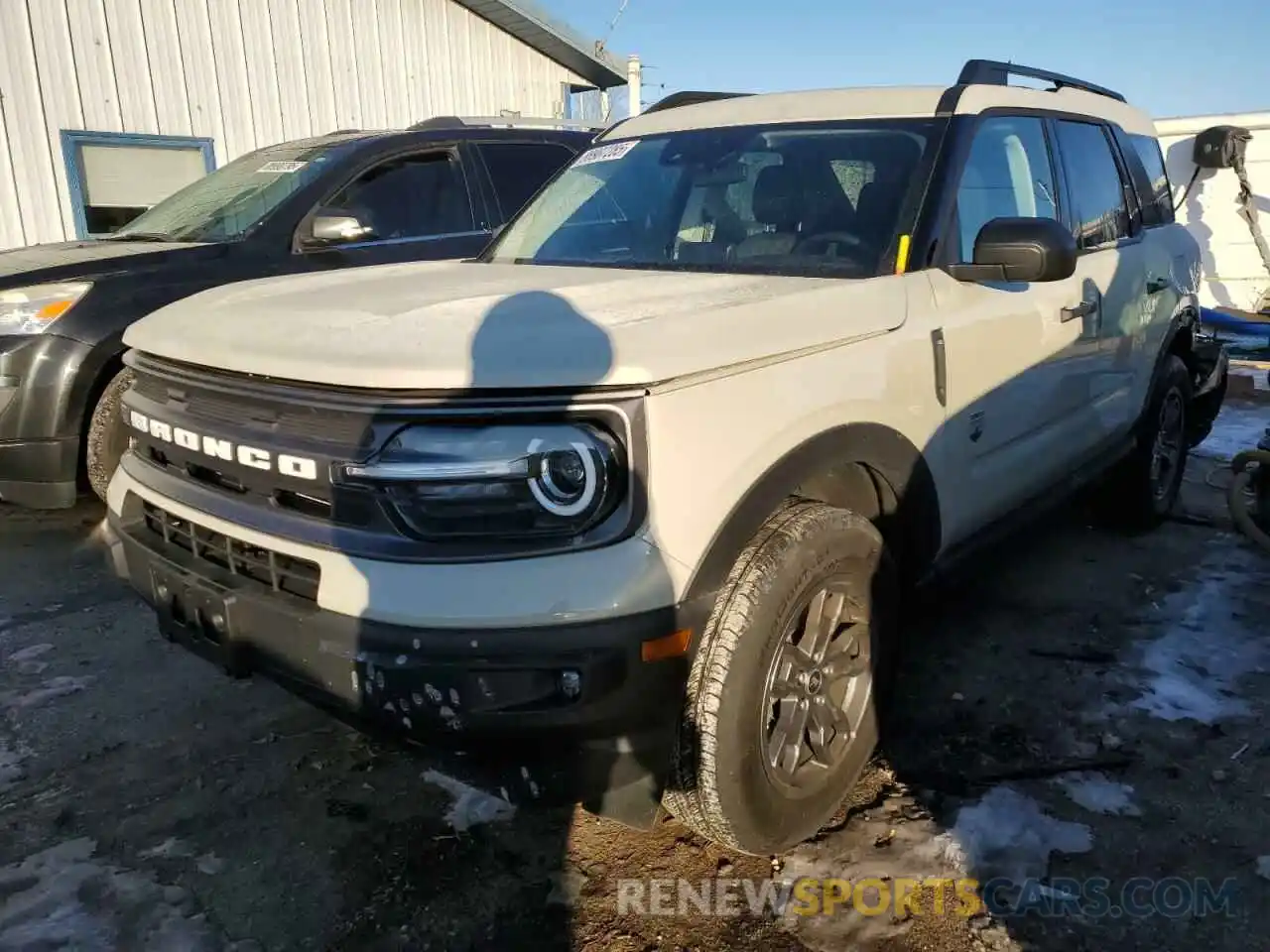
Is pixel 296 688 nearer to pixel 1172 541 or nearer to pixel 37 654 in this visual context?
pixel 37 654

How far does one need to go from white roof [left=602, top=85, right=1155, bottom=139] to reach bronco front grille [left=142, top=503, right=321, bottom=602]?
2.20 meters

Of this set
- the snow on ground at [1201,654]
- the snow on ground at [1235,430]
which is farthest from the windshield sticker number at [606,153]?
the snow on ground at [1235,430]

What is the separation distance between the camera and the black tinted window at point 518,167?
5777 millimetres

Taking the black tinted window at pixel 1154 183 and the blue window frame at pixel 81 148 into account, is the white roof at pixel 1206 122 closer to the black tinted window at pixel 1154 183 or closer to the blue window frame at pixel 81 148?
the black tinted window at pixel 1154 183

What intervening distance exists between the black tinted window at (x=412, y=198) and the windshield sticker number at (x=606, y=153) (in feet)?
5.31

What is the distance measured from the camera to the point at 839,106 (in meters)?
3.17

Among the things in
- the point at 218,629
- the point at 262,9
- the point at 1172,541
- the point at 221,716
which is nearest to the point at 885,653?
the point at 218,629

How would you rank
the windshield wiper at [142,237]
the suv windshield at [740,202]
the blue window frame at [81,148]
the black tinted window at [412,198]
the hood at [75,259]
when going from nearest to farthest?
1. the suv windshield at [740,202]
2. the hood at [75,259]
3. the windshield wiper at [142,237]
4. the black tinted window at [412,198]
5. the blue window frame at [81,148]

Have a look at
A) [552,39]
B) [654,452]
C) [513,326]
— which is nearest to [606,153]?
[513,326]

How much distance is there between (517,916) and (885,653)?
1166mm

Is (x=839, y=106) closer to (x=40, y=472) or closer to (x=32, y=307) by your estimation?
(x=32, y=307)

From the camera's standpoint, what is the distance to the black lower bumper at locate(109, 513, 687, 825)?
5.86ft

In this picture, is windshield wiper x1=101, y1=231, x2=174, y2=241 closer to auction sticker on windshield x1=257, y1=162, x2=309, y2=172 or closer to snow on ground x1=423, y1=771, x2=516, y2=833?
auction sticker on windshield x1=257, y1=162, x2=309, y2=172

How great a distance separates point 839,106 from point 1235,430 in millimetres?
5112
